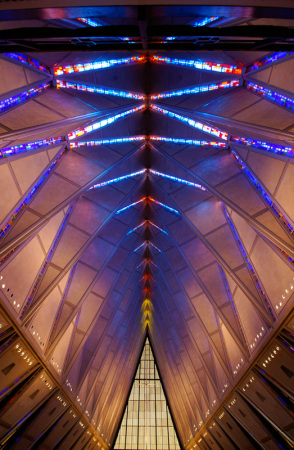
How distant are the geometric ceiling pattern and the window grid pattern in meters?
18.0

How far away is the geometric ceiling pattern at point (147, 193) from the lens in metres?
10.4

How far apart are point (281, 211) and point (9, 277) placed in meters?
9.63

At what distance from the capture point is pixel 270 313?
12.5 meters

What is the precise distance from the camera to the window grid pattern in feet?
118

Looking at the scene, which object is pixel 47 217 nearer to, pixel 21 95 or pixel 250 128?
pixel 21 95

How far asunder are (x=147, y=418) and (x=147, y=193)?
30.0 m

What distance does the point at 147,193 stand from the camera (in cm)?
1975

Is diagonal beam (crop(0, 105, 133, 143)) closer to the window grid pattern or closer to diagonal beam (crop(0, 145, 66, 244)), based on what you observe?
diagonal beam (crop(0, 145, 66, 244))

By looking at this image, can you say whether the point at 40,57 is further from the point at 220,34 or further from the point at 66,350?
the point at 66,350

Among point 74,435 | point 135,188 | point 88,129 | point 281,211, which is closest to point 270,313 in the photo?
point 281,211

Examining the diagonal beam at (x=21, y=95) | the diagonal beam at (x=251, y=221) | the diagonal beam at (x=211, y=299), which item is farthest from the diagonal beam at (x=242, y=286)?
the diagonal beam at (x=21, y=95)

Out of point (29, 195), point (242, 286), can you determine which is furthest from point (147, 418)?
point (29, 195)

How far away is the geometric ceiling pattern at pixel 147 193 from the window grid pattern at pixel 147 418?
18027mm

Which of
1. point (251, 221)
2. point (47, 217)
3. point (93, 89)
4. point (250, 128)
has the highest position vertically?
point (93, 89)
